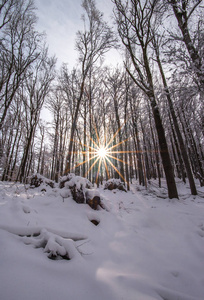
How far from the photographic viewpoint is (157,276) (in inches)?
69.0

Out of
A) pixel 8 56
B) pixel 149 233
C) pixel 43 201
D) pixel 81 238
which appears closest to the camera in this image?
pixel 81 238

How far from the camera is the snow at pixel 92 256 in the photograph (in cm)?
125

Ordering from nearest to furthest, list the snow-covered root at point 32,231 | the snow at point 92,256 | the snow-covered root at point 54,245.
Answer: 1. the snow at point 92,256
2. the snow-covered root at point 54,245
3. the snow-covered root at point 32,231

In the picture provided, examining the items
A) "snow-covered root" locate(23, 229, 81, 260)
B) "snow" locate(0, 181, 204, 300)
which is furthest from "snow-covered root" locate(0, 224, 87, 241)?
"snow-covered root" locate(23, 229, 81, 260)

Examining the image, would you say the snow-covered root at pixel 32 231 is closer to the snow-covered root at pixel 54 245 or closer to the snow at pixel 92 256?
the snow at pixel 92 256

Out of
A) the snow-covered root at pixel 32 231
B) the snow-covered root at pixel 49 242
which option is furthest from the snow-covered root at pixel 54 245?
the snow-covered root at pixel 32 231

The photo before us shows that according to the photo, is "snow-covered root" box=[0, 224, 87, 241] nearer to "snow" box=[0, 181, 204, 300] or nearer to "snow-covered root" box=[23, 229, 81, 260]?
"snow" box=[0, 181, 204, 300]

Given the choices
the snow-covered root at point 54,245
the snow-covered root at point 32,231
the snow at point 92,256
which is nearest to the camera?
the snow at point 92,256

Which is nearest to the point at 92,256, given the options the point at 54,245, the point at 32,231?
the point at 54,245

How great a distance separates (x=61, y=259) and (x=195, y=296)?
1.66 metres

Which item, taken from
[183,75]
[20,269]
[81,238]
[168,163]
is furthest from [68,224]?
→ [183,75]

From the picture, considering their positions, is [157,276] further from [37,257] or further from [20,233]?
[20,233]

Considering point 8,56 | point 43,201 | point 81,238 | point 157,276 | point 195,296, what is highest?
point 8,56

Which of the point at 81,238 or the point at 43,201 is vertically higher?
the point at 43,201
